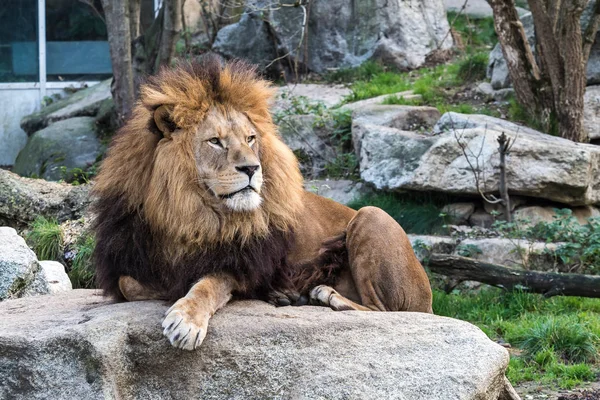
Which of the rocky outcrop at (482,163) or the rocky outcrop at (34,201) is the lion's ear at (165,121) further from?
the rocky outcrop at (482,163)

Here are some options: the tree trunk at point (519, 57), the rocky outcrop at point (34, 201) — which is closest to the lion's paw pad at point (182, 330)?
the rocky outcrop at point (34, 201)

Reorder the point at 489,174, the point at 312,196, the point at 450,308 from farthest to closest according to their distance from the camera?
the point at 489,174 < the point at 450,308 < the point at 312,196

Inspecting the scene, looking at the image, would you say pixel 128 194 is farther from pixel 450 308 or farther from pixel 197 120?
pixel 450 308

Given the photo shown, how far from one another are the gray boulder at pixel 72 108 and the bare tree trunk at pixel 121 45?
3.42 m

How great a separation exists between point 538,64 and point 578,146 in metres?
1.58

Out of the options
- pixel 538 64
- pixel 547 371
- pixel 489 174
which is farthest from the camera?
pixel 538 64

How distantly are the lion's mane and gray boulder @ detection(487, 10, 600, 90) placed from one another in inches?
260

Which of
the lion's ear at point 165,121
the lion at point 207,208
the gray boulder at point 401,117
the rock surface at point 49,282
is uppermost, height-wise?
the lion's ear at point 165,121

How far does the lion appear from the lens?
3.95 m

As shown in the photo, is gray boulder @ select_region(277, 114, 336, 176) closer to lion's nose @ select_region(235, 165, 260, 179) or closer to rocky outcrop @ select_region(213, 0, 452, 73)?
rocky outcrop @ select_region(213, 0, 452, 73)

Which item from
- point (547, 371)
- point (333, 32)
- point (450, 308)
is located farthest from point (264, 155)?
point (333, 32)

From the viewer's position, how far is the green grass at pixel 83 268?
7.64 metres

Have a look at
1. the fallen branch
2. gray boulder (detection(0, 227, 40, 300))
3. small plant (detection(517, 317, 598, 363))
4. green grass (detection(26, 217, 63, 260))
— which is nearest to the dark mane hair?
gray boulder (detection(0, 227, 40, 300))

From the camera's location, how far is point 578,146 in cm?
830
